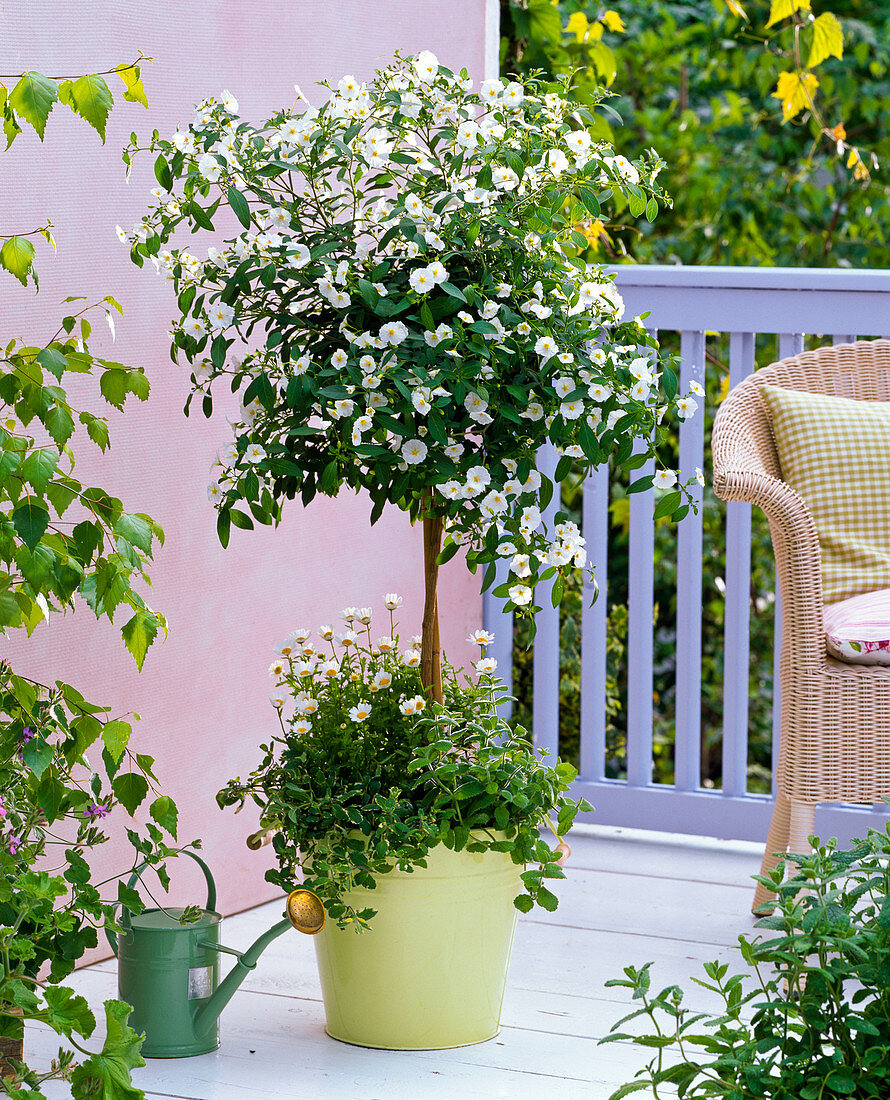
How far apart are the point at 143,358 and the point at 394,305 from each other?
0.65 metres

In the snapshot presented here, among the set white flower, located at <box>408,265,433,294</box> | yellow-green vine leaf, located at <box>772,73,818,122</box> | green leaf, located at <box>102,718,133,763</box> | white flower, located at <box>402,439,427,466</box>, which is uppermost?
yellow-green vine leaf, located at <box>772,73,818,122</box>

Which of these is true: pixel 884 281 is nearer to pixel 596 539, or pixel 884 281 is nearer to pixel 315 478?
pixel 596 539

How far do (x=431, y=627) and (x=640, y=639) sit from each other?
1025mm

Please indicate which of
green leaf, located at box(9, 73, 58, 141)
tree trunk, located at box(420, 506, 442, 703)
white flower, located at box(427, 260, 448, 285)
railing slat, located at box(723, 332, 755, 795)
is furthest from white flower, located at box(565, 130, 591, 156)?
railing slat, located at box(723, 332, 755, 795)

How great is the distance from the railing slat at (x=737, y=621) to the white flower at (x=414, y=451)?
3.97 ft

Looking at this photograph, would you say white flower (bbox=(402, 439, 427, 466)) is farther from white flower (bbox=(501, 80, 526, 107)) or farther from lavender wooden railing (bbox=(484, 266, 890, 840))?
lavender wooden railing (bbox=(484, 266, 890, 840))

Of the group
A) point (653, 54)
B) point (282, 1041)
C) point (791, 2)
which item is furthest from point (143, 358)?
point (653, 54)

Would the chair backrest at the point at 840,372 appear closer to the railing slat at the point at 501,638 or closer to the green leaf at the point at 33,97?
the railing slat at the point at 501,638

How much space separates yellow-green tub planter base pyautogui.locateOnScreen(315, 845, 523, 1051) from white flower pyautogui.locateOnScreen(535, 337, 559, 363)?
0.66 meters

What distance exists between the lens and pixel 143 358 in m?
2.25

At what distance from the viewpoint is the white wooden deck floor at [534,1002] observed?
187cm

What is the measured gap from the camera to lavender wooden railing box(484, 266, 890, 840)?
2762mm

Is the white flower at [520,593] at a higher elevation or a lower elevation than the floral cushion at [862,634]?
higher

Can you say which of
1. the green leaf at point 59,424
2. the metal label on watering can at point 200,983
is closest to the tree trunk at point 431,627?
the metal label on watering can at point 200,983
